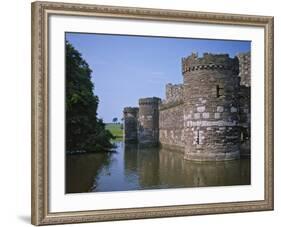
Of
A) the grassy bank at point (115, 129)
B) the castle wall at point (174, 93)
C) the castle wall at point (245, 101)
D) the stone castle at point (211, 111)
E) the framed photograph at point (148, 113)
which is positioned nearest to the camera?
the framed photograph at point (148, 113)

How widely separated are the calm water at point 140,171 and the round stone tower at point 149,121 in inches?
3.0

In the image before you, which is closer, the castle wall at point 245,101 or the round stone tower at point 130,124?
the round stone tower at point 130,124

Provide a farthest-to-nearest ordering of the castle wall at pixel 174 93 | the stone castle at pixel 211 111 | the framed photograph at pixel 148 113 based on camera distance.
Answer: the stone castle at pixel 211 111 < the castle wall at pixel 174 93 < the framed photograph at pixel 148 113

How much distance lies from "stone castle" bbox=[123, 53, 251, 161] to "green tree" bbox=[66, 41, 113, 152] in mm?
441

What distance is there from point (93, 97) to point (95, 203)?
2.44 feet

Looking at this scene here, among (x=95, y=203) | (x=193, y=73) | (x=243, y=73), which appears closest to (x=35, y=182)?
(x=95, y=203)

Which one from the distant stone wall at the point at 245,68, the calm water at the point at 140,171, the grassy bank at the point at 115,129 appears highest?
the distant stone wall at the point at 245,68

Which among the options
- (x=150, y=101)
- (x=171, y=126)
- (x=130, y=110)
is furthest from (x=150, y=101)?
(x=171, y=126)

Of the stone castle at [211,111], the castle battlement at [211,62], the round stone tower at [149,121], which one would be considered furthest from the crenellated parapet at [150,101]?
the castle battlement at [211,62]

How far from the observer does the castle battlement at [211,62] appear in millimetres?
4703

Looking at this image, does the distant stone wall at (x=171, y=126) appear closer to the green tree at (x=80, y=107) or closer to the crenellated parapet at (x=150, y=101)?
the crenellated parapet at (x=150, y=101)

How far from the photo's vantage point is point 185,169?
15.3ft

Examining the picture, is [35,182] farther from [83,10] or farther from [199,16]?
[199,16]

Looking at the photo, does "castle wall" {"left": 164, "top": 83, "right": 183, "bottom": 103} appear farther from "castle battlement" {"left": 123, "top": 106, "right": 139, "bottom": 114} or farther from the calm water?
the calm water
